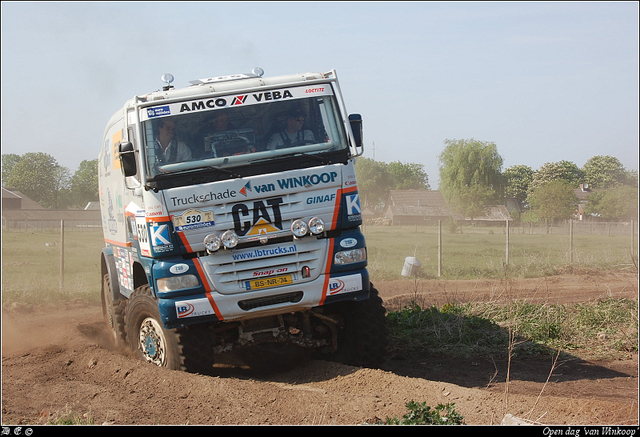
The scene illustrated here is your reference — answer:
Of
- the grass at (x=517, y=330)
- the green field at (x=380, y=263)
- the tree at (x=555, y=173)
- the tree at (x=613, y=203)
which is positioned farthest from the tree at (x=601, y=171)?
the grass at (x=517, y=330)

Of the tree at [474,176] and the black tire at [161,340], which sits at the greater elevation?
the tree at [474,176]

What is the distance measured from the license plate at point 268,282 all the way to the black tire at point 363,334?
1055mm

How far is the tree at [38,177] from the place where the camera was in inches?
1854

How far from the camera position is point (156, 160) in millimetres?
6676

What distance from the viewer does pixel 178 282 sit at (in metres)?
6.56

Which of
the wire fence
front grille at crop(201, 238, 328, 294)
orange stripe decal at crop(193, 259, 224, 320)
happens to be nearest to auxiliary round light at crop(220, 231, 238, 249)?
front grille at crop(201, 238, 328, 294)

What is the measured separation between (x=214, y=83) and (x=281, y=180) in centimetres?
180

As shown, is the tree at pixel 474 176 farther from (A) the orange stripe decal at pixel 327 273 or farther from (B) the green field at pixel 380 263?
(A) the orange stripe decal at pixel 327 273

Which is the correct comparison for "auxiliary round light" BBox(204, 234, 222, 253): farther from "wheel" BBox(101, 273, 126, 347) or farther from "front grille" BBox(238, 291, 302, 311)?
"wheel" BBox(101, 273, 126, 347)

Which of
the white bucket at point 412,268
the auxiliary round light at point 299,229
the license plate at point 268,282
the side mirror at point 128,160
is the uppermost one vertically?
the side mirror at point 128,160

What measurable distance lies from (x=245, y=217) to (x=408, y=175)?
110 m

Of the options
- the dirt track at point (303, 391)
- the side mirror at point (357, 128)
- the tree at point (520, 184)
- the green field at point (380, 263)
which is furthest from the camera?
the tree at point (520, 184)

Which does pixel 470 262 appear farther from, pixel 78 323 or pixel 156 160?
pixel 156 160
